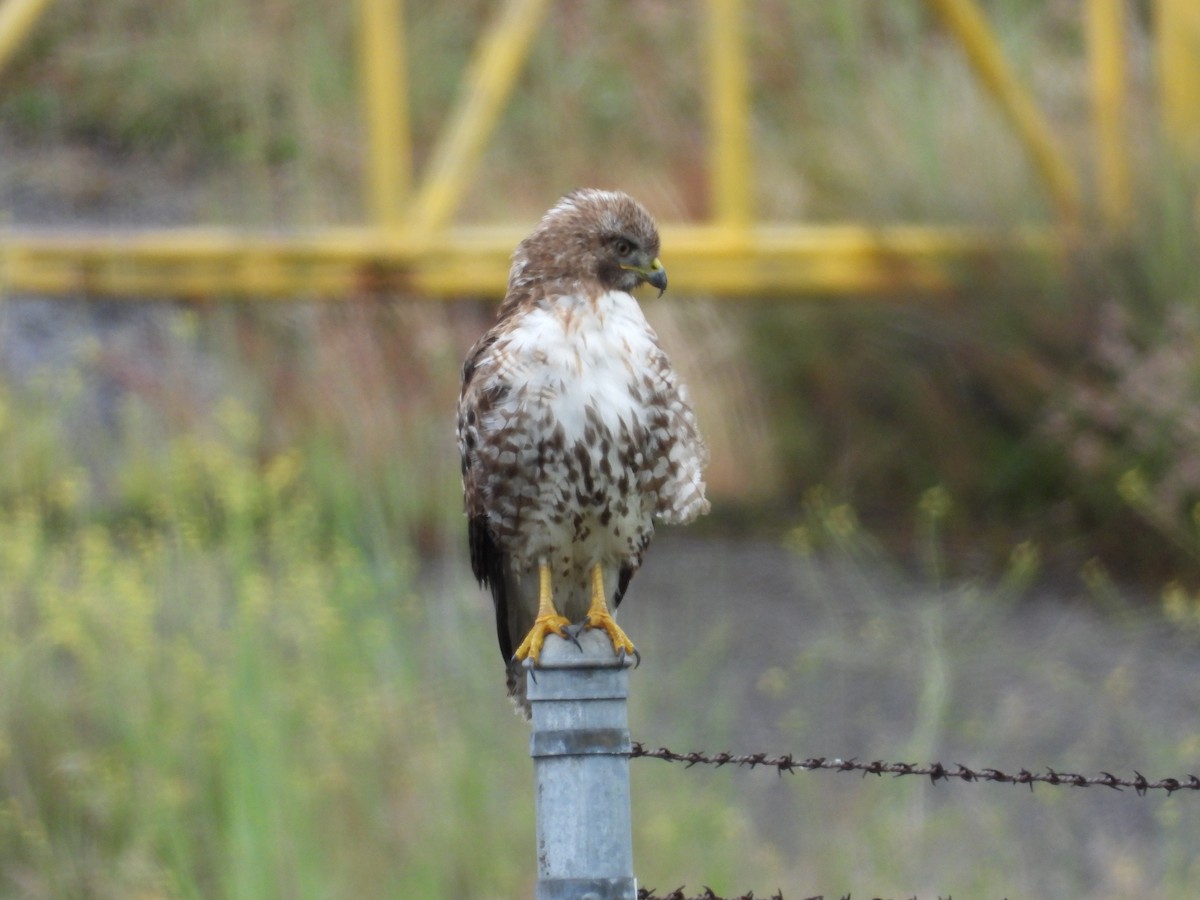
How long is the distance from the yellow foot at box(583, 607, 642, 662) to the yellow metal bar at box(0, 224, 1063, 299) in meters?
3.47

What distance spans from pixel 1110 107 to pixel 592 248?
420 centimetres

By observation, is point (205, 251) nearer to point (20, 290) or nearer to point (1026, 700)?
point (20, 290)

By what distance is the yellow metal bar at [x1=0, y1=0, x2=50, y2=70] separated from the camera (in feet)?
23.8

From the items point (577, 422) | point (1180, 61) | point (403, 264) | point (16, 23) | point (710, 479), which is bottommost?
point (577, 422)

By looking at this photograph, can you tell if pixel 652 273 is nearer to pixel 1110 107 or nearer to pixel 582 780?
pixel 582 780

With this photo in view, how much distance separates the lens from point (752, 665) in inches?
241

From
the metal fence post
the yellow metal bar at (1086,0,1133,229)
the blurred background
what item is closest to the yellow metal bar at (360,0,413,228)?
the blurred background

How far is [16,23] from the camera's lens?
729 cm

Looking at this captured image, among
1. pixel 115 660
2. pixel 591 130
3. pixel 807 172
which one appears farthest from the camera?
pixel 591 130

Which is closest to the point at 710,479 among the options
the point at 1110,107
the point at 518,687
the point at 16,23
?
the point at 1110,107

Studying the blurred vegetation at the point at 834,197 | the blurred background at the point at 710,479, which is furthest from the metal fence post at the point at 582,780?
the blurred vegetation at the point at 834,197

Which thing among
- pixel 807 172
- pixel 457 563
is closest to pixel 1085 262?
pixel 807 172

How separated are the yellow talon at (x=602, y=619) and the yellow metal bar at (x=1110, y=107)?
12.0 feet

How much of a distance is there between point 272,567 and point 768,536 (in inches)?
75.0
